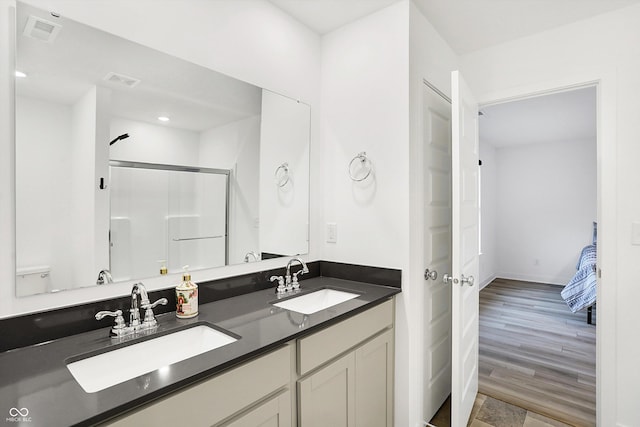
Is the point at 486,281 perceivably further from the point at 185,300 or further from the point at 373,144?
the point at 185,300

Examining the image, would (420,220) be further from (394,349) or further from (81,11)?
(81,11)

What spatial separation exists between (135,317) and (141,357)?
0.15 meters

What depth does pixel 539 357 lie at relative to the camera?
9.47 ft

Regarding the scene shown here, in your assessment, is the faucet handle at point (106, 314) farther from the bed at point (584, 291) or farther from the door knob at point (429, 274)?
the bed at point (584, 291)

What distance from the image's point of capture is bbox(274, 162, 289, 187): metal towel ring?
195 cm

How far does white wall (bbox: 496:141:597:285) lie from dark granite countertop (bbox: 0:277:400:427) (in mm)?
5725

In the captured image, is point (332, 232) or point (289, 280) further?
point (332, 232)

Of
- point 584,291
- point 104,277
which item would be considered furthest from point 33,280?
point 584,291

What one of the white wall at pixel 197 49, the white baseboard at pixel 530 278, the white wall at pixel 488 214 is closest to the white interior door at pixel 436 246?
the white wall at pixel 197 49

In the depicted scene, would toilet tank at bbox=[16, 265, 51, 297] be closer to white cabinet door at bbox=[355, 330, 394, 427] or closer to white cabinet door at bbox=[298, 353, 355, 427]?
white cabinet door at bbox=[298, 353, 355, 427]

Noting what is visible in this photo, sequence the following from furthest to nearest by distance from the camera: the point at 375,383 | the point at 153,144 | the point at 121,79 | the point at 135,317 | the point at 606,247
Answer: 1. the point at 606,247
2. the point at 375,383
3. the point at 153,144
4. the point at 121,79
5. the point at 135,317

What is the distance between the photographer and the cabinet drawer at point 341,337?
1.24 metres

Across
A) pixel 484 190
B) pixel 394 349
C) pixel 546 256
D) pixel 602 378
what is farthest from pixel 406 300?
pixel 546 256

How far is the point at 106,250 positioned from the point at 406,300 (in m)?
1.45
